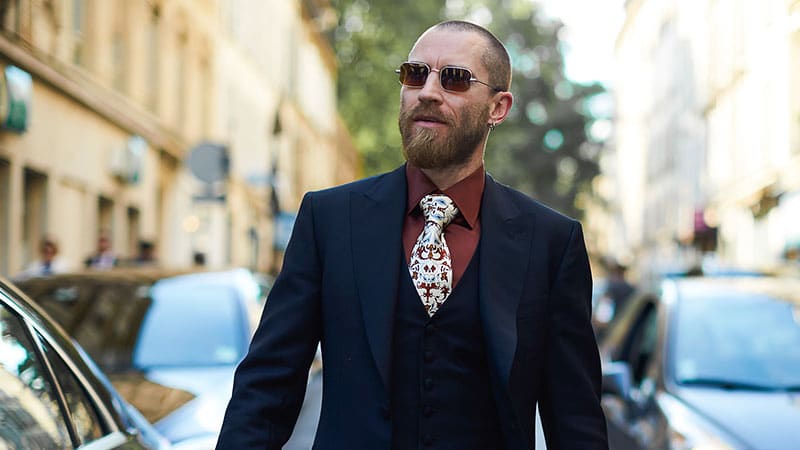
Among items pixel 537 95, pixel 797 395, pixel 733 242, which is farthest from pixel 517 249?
pixel 537 95

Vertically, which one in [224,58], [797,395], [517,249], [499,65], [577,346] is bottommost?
→ [797,395]

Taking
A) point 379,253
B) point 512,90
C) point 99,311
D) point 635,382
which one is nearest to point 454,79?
point 379,253

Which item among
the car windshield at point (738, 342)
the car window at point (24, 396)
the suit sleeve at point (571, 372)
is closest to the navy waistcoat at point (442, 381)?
the suit sleeve at point (571, 372)

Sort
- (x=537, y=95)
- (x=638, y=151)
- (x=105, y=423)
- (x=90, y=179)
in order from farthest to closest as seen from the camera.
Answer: (x=638, y=151) → (x=537, y=95) → (x=90, y=179) → (x=105, y=423)

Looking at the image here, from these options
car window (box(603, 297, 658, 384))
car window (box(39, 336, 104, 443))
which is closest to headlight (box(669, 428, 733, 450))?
car window (box(603, 297, 658, 384))

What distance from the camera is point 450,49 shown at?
10.8ft

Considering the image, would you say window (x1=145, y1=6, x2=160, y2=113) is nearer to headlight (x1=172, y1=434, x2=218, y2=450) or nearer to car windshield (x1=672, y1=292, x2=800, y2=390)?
car windshield (x1=672, y1=292, x2=800, y2=390)

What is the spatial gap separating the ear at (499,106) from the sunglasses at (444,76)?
11cm

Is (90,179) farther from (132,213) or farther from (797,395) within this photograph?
(797,395)

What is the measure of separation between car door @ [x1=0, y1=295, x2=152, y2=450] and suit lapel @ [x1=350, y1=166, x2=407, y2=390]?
795 millimetres

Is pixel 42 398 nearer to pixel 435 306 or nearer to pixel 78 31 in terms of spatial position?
pixel 435 306

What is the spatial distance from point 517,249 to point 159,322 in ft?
14.2

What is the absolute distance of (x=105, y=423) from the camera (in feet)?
12.1

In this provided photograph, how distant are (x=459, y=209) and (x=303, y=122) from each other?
49875 mm
